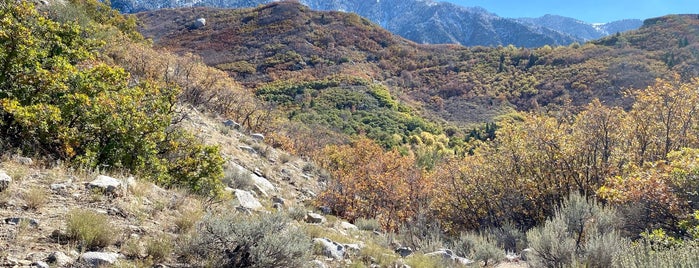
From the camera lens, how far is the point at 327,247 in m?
5.89

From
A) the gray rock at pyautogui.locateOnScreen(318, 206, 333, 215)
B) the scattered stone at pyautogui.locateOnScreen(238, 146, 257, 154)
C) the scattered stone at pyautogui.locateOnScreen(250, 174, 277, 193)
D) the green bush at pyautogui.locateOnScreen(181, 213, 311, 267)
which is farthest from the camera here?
the scattered stone at pyautogui.locateOnScreen(238, 146, 257, 154)

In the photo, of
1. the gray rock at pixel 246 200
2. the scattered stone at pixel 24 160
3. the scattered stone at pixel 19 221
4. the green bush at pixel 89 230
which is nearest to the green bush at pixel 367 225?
the gray rock at pixel 246 200

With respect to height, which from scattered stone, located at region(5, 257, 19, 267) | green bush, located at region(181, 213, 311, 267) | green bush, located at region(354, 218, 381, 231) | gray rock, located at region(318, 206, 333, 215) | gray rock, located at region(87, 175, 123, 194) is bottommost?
green bush, located at region(354, 218, 381, 231)

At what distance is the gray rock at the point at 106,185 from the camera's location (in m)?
5.15

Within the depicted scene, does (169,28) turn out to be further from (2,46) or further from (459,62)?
(2,46)

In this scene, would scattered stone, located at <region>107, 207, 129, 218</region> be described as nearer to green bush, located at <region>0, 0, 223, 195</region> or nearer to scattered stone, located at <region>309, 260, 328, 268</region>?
green bush, located at <region>0, 0, 223, 195</region>

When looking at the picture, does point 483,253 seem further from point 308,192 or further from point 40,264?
point 40,264

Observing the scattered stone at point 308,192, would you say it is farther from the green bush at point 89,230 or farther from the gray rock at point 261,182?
the green bush at point 89,230

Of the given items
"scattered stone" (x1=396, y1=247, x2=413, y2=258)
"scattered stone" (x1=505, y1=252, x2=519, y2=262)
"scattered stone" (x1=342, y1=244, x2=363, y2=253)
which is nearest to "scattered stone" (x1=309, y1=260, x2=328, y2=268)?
"scattered stone" (x1=342, y1=244, x2=363, y2=253)

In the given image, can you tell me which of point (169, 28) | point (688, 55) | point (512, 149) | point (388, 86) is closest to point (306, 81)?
point (388, 86)

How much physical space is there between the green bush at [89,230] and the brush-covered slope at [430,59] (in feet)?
168

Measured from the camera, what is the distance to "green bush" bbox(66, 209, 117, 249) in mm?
3973

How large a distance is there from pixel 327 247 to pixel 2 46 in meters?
5.51

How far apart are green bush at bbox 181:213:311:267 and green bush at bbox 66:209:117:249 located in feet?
2.46
